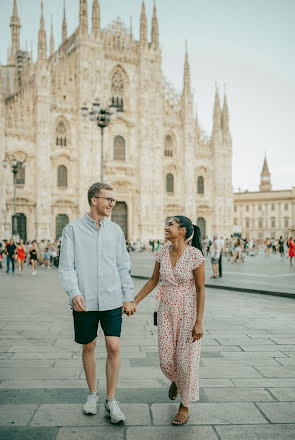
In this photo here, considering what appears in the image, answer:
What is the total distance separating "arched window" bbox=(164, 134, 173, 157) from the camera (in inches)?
1652

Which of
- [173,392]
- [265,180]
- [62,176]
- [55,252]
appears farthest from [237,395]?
[265,180]

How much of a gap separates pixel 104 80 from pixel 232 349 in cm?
3562

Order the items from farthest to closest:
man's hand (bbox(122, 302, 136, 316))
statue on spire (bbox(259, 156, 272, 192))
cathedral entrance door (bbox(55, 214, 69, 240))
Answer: statue on spire (bbox(259, 156, 272, 192)), cathedral entrance door (bbox(55, 214, 69, 240)), man's hand (bbox(122, 302, 136, 316))

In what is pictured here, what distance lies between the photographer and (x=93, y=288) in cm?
329

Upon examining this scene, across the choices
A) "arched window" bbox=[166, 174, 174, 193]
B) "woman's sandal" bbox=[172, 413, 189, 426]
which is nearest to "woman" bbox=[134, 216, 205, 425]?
"woman's sandal" bbox=[172, 413, 189, 426]

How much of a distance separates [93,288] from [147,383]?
4.10ft

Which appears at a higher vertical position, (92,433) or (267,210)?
(267,210)

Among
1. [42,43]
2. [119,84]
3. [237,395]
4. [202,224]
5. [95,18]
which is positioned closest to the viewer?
[237,395]

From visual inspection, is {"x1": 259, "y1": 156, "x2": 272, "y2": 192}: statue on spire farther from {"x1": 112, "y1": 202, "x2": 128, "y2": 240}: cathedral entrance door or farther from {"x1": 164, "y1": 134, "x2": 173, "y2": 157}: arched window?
{"x1": 112, "y1": 202, "x2": 128, "y2": 240}: cathedral entrance door

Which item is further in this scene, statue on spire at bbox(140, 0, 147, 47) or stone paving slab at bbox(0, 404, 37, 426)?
statue on spire at bbox(140, 0, 147, 47)

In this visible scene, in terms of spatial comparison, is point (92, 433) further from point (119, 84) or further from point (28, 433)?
point (119, 84)

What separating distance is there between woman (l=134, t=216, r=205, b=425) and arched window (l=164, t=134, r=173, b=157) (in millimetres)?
38979

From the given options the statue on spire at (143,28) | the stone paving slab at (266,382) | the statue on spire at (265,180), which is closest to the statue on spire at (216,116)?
the statue on spire at (143,28)

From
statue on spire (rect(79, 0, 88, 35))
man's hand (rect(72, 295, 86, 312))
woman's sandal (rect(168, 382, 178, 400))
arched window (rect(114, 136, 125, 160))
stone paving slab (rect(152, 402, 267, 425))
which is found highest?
statue on spire (rect(79, 0, 88, 35))
